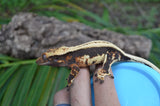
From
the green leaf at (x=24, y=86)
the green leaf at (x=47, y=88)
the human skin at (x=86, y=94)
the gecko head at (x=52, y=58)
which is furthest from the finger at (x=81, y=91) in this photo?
the green leaf at (x=24, y=86)

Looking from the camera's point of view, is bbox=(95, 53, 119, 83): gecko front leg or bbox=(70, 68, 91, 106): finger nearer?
bbox=(70, 68, 91, 106): finger

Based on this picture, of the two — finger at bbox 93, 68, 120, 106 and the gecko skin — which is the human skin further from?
the gecko skin

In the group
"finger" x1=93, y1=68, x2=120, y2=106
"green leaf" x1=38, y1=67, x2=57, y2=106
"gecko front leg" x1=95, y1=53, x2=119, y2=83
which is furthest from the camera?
"green leaf" x1=38, y1=67, x2=57, y2=106

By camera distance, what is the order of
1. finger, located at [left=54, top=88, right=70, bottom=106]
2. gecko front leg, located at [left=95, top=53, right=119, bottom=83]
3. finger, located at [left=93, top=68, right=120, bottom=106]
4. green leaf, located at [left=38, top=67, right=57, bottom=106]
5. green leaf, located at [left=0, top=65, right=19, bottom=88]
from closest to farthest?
finger, located at [left=93, top=68, right=120, bottom=106] → finger, located at [left=54, top=88, right=70, bottom=106] → gecko front leg, located at [left=95, top=53, right=119, bottom=83] → green leaf, located at [left=38, top=67, right=57, bottom=106] → green leaf, located at [left=0, top=65, right=19, bottom=88]

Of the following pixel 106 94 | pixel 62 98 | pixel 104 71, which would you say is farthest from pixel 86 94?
pixel 104 71

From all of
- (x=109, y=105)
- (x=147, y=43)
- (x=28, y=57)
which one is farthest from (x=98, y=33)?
(x=109, y=105)

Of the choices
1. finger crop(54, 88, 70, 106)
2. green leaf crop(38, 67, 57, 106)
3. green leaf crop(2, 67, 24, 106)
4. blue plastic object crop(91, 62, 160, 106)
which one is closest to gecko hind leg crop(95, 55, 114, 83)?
blue plastic object crop(91, 62, 160, 106)

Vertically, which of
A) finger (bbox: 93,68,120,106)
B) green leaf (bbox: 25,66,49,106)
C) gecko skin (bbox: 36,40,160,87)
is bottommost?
finger (bbox: 93,68,120,106)

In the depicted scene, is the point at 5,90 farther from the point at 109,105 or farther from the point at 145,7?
the point at 145,7
